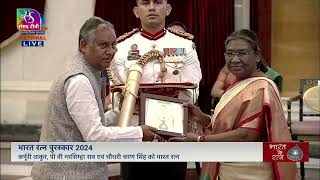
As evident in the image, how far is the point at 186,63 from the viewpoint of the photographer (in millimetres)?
2480

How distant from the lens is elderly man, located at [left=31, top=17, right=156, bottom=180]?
2076 mm

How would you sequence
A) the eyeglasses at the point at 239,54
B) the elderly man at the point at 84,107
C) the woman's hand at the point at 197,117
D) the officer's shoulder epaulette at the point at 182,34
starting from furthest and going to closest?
the officer's shoulder epaulette at the point at 182,34 < the woman's hand at the point at 197,117 < the eyeglasses at the point at 239,54 < the elderly man at the point at 84,107

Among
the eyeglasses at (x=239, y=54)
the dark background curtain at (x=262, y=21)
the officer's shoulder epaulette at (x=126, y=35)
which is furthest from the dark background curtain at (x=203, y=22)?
the eyeglasses at (x=239, y=54)

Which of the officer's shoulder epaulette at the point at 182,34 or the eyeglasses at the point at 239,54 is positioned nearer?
the eyeglasses at the point at 239,54

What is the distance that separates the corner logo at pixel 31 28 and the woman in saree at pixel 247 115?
777mm

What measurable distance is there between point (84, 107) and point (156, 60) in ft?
1.56

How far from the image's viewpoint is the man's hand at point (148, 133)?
2.25 meters

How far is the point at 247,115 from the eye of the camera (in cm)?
217

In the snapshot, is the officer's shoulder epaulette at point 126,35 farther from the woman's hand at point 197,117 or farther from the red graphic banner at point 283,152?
the red graphic banner at point 283,152

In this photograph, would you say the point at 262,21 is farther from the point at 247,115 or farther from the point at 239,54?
the point at 247,115

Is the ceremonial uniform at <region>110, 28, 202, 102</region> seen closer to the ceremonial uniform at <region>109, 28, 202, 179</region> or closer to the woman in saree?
the ceremonial uniform at <region>109, 28, 202, 179</region>

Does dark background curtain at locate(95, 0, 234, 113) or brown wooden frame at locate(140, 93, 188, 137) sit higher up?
dark background curtain at locate(95, 0, 234, 113)

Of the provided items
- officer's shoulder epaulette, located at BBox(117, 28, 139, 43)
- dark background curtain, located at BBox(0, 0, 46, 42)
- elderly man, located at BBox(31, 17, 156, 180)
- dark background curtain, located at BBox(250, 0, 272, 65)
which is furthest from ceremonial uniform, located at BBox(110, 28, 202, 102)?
dark background curtain, located at BBox(0, 0, 46, 42)

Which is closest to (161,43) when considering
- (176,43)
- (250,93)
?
(176,43)
